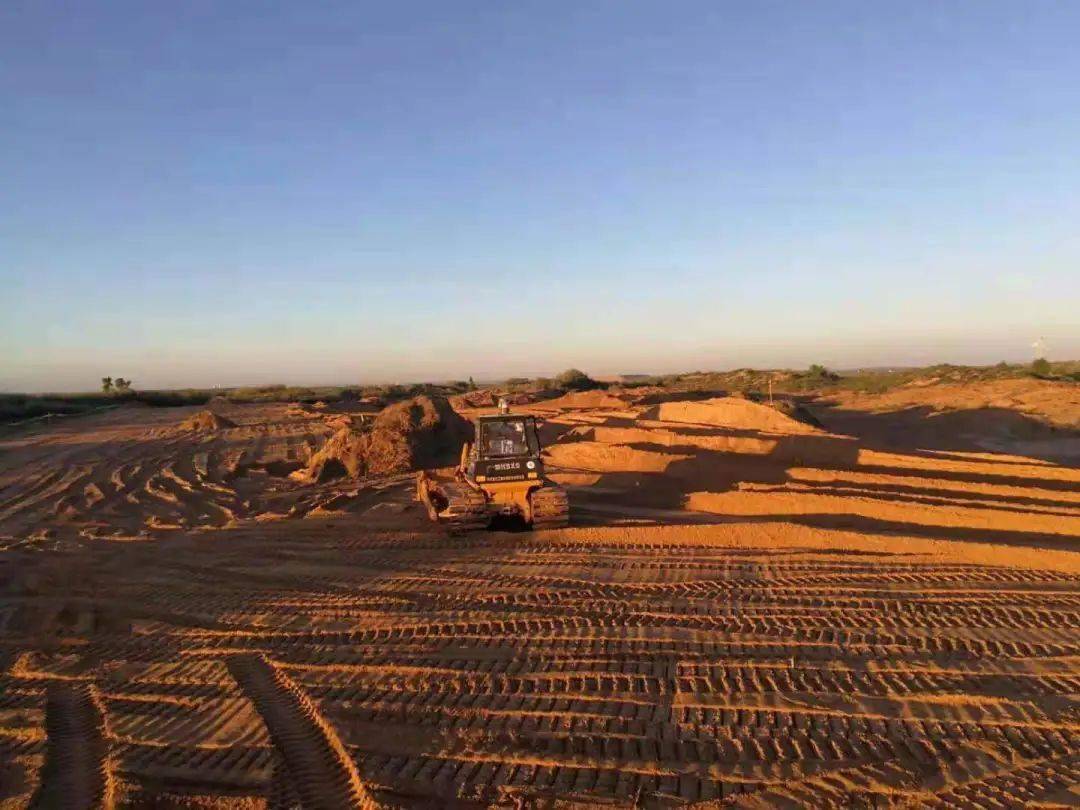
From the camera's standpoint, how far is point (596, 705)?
5.96 m

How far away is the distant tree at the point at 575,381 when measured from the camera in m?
53.1

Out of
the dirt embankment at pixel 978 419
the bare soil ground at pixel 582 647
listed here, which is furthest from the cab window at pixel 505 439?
the dirt embankment at pixel 978 419

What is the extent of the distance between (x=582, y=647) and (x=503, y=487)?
538cm

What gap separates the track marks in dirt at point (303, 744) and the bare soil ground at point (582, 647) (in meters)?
0.02

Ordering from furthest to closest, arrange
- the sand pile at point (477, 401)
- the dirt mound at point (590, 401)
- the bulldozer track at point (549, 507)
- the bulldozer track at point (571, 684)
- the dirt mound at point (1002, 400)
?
the sand pile at point (477, 401) → the dirt mound at point (590, 401) → the dirt mound at point (1002, 400) → the bulldozer track at point (549, 507) → the bulldozer track at point (571, 684)

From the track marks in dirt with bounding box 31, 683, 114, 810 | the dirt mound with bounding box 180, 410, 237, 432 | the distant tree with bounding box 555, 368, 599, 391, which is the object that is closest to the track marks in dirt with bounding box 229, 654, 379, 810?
the track marks in dirt with bounding box 31, 683, 114, 810

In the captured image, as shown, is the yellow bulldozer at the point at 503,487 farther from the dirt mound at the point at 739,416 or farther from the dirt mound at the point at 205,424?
the dirt mound at the point at 205,424

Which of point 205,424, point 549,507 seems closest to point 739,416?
point 549,507

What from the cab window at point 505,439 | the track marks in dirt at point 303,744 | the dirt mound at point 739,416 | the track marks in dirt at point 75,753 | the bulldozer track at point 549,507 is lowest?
the track marks in dirt at point 75,753

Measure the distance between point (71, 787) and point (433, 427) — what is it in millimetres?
16387

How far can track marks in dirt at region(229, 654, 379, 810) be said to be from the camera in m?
4.83

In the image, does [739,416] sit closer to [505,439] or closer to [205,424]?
[505,439]

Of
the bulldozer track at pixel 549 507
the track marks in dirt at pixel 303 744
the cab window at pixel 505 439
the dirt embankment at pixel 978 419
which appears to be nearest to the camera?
the track marks in dirt at pixel 303 744

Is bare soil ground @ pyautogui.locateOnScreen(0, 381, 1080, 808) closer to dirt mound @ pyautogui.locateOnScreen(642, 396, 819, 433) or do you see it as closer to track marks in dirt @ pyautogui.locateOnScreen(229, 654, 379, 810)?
track marks in dirt @ pyautogui.locateOnScreen(229, 654, 379, 810)
